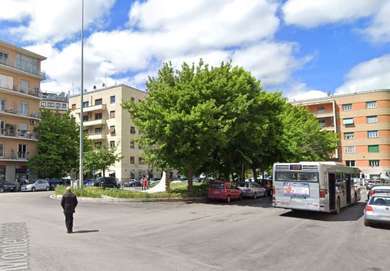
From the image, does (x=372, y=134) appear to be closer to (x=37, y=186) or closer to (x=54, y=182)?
(x=54, y=182)

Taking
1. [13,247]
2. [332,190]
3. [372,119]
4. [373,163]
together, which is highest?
[372,119]

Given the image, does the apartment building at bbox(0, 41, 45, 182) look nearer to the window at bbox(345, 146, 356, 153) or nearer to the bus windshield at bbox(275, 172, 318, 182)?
the bus windshield at bbox(275, 172, 318, 182)

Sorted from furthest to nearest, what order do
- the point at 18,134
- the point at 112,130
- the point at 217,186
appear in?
the point at 112,130 < the point at 18,134 < the point at 217,186

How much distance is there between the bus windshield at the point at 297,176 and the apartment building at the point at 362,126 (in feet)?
192

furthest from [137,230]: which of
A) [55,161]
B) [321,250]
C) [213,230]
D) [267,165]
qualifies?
[55,161]

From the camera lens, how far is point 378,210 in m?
16.0

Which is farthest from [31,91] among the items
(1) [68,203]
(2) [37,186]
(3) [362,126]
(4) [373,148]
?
(4) [373,148]

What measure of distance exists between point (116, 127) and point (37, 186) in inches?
1123

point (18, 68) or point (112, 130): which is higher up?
point (18, 68)

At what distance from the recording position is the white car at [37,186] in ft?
154

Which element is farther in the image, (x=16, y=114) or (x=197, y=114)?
(x=16, y=114)

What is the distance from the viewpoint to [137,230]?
47.9 feet

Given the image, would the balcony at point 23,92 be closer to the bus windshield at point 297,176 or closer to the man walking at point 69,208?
the bus windshield at point 297,176

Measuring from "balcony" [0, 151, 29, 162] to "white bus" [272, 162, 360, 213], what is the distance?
145 feet
